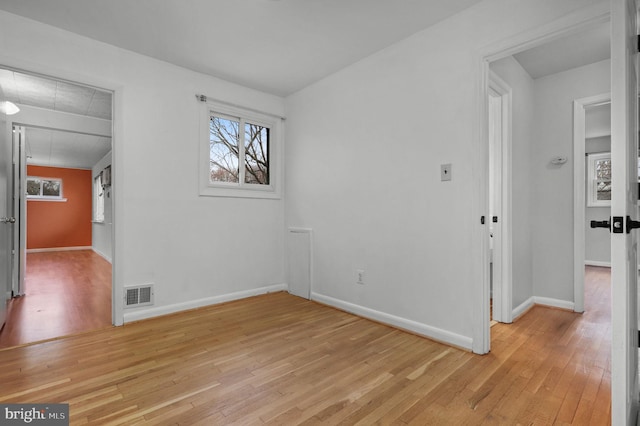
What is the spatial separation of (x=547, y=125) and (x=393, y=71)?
75.7 inches

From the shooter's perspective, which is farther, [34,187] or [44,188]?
[44,188]

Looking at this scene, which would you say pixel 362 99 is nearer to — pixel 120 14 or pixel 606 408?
pixel 120 14

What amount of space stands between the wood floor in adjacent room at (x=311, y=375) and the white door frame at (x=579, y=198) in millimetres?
412

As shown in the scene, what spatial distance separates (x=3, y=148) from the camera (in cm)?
283

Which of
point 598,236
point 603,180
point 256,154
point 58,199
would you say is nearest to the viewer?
point 256,154

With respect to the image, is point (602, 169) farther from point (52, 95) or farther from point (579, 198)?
point (52, 95)

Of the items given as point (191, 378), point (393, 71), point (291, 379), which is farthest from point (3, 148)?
point (393, 71)

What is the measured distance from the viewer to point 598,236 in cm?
607

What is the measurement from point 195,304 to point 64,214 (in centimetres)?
824

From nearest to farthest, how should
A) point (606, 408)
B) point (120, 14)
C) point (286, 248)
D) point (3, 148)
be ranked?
point (606, 408) → point (120, 14) → point (3, 148) → point (286, 248)

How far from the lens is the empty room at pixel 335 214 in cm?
173

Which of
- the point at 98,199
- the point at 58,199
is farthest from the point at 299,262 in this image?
the point at 58,199

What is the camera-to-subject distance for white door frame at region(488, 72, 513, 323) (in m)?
2.95

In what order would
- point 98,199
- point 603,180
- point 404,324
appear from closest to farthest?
point 404,324, point 603,180, point 98,199
